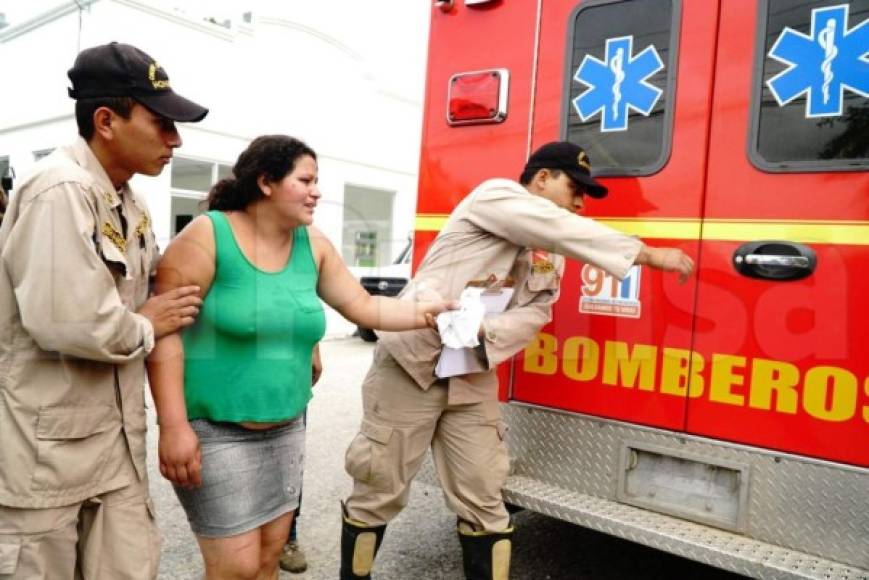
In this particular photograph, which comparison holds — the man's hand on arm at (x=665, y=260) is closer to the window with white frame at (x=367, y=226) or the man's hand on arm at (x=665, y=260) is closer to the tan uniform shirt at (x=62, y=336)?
the tan uniform shirt at (x=62, y=336)

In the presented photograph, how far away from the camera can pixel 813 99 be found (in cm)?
258

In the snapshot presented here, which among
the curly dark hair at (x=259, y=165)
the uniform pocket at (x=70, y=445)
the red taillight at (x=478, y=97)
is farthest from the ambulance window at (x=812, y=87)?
the uniform pocket at (x=70, y=445)

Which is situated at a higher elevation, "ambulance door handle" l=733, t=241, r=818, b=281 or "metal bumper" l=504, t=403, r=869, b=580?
"ambulance door handle" l=733, t=241, r=818, b=281

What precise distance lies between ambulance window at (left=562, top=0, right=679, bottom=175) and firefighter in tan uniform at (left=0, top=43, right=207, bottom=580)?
5.72 ft

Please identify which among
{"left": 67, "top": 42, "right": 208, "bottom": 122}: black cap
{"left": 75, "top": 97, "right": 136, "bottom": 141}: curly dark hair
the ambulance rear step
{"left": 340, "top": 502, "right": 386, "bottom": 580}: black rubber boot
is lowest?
{"left": 340, "top": 502, "right": 386, "bottom": 580}: black rubber boot

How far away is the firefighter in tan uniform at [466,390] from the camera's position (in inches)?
110

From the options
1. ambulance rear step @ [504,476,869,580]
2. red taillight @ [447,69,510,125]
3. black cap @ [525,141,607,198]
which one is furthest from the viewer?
red taillight @ [447,69,510,125]

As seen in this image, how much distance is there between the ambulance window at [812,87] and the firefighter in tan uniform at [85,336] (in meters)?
2.01

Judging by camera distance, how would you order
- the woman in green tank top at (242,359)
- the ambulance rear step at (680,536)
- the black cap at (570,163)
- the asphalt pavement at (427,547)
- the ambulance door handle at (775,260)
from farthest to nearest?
the asphalt pavement at (427,547), the black cap at (570,163), the ambulance door handle at (775,260), the ambulance rear step at (680,536), the woman in green tank top at (242,359)

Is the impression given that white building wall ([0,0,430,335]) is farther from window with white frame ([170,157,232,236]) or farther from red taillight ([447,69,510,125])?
red taillight ([447,69,510,125])

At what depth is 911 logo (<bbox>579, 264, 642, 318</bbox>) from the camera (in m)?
2.93

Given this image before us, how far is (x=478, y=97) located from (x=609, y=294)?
3.58 ft

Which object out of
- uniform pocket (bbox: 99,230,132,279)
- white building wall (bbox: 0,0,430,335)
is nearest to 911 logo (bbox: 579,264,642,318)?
uniform pocket (bbox: 99,230,132,279)

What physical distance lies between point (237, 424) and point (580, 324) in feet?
4.94
